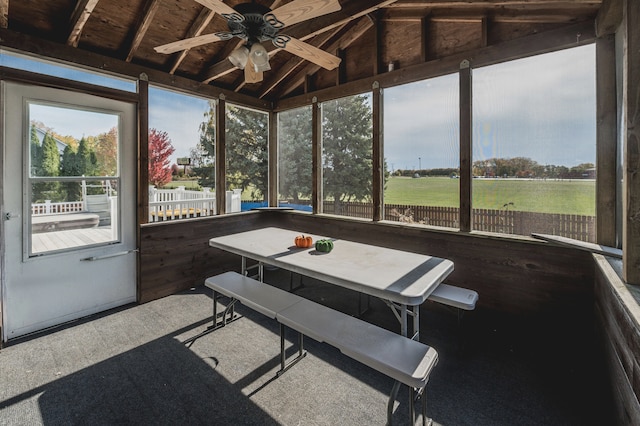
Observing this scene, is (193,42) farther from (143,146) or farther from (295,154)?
(295,154)

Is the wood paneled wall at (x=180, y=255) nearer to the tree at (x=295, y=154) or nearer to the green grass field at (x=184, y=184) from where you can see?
the green grass field at (x=184, y=184)

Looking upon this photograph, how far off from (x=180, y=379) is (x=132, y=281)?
1848 millimetres

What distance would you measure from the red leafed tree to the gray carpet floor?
1716 millimetres

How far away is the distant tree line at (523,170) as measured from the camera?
258 centimetres

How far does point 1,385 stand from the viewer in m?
2.16

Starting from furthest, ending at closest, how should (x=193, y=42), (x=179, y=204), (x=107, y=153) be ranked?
1. (x=179, y=204)
2. (x=107, y=153)
3. (x=193, y=42)

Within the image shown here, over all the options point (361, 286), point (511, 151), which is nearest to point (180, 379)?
point (361, 286)

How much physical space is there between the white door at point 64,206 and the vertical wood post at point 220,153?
3.57ft

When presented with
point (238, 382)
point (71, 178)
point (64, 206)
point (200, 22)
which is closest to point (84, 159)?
point (71, 178)

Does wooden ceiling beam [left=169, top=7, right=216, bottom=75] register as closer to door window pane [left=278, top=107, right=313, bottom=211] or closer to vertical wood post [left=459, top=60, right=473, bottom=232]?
door window pane [left=278, top=107, right=313, bottom=211]

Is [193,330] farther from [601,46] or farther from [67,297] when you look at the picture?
[601,46]

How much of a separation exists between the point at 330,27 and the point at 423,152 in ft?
5.49

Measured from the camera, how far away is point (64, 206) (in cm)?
307

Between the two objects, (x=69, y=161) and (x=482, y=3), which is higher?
(x=482, y=3)
